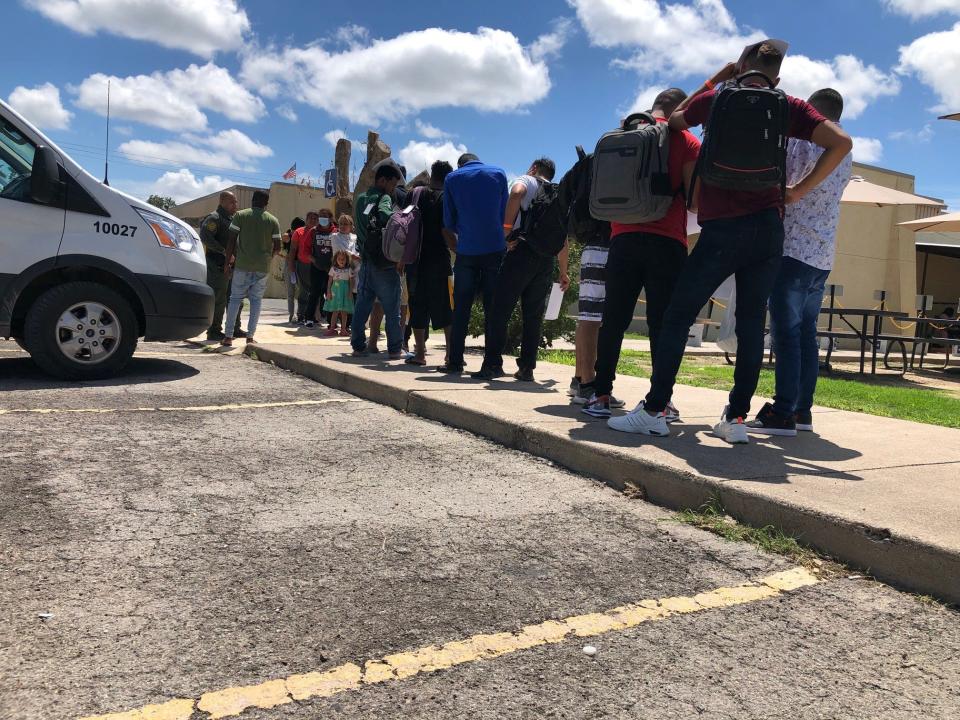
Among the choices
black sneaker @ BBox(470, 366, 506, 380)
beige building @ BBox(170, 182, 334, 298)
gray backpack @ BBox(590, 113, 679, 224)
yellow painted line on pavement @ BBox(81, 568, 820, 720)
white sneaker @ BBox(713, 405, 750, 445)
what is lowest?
yellow painted line on pavement @ BBox(81, 568, 820, 720)

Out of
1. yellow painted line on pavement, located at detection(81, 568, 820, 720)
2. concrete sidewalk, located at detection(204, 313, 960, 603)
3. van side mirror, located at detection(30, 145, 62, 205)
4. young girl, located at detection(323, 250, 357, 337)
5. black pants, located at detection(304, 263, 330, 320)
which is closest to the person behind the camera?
yellow painted line on pavement, located at detection(81, 568, 820, 720)

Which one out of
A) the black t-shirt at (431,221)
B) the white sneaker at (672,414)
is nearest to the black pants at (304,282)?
the black t-shirt at (431,221)

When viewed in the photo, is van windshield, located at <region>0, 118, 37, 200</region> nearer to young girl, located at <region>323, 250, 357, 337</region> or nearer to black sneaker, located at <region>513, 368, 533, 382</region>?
black sneaker, located at <region>513, 368, 533, 382</region>

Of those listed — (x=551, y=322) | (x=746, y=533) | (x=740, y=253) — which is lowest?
(x=746, y=533)

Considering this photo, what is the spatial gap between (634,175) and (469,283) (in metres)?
2.46

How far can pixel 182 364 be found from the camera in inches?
285

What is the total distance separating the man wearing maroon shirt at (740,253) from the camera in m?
3.73

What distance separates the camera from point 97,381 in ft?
19.3

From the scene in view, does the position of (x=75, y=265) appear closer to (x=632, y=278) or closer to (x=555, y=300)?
(x=555, y=300)

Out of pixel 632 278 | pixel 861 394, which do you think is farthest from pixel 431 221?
pixel 861 394

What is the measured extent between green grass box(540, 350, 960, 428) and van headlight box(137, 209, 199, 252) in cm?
418

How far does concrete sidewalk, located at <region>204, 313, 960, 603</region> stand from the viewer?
2527mm

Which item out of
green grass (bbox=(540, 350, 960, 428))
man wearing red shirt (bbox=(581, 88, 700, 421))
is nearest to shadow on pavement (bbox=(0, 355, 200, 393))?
man wearing red shirt (bbox=(581, 88, 700, 421))

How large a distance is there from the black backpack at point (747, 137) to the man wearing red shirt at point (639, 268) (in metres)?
0.56
